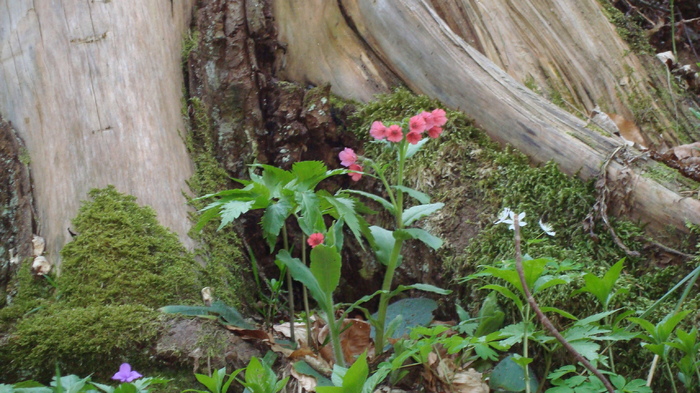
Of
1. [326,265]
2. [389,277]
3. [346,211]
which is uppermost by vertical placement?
[346,211]

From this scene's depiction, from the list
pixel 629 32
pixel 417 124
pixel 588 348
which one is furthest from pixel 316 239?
pixel 629 32

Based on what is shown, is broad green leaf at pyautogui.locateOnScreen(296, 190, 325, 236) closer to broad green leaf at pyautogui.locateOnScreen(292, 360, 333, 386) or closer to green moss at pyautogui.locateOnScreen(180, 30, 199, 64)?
broad green leaf at pyautogui.locateOnScreen(292, 360, 333, 386)

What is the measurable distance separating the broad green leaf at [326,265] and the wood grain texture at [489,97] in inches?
52.5

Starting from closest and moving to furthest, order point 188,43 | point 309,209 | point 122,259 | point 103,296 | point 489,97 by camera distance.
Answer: point 309,209 < point 103,296 < point 122,259 < point 489,97 < point 188,43

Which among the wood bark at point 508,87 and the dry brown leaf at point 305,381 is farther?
the wood bark at point 508,87

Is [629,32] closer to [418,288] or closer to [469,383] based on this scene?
[418,288]

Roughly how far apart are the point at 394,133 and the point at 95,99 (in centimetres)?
187

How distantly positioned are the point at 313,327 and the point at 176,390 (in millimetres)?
641

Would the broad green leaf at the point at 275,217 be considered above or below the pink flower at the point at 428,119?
below

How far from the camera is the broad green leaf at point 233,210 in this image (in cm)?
179

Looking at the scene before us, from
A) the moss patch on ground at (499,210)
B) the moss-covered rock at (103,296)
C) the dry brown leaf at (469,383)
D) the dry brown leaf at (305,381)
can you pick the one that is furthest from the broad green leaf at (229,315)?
the moss patch on ground at (499,210)

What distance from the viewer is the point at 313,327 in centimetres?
253

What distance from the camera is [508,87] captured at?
302 centimetres

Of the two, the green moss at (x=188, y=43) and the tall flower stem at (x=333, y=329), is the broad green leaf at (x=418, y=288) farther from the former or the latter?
the green moss at (x=188, y=43)
